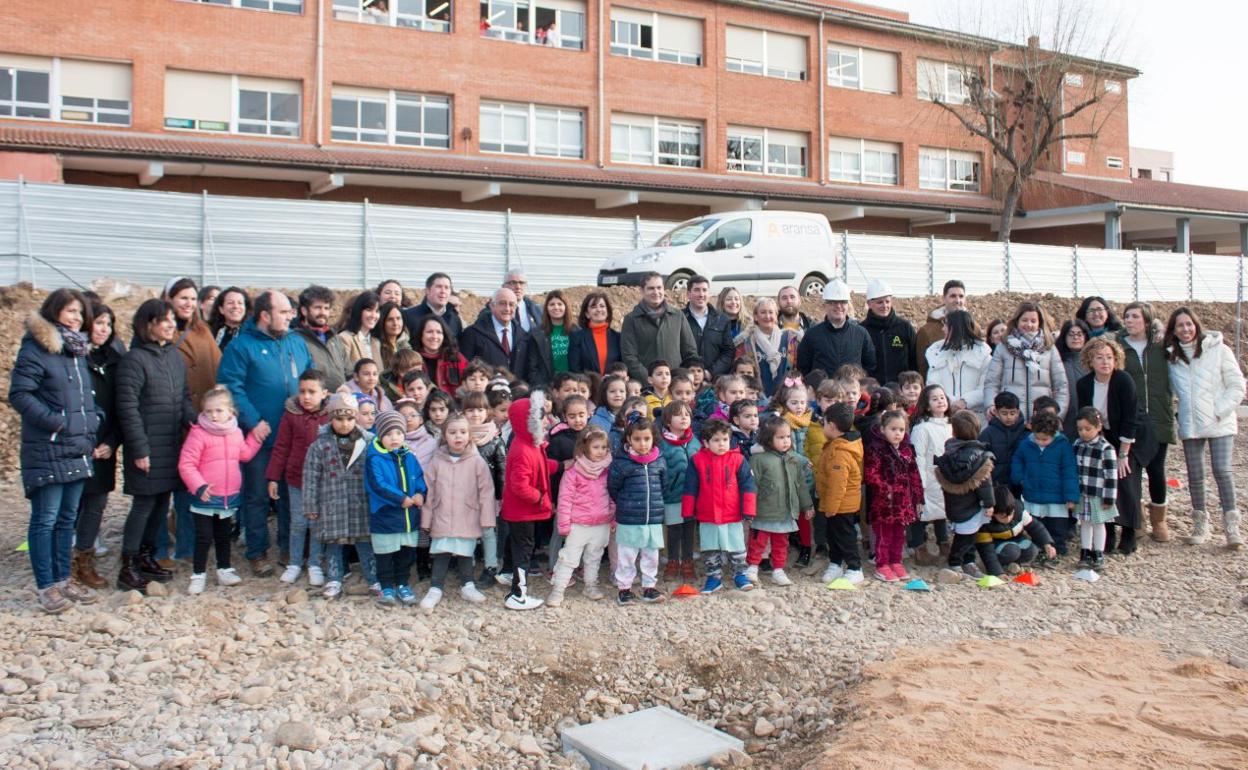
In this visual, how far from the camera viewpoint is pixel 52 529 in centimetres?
620

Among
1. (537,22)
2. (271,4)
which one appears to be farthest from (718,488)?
(537,22)

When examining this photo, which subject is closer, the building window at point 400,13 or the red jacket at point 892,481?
the red jacket at point 892,481

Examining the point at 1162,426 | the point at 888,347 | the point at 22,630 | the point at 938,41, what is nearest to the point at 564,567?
the point at 22,630

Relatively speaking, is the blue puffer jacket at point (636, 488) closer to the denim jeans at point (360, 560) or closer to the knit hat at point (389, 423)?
the knit hat at point (389, 423)

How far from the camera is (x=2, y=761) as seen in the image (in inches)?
176

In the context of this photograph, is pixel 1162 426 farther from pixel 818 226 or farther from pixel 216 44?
pixel 216 44

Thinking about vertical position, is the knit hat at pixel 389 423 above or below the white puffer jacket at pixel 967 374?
below

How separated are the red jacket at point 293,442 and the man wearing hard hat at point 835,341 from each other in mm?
4252

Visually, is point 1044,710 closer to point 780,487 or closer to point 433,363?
point 780,487

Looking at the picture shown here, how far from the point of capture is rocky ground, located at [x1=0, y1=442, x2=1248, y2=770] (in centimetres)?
483

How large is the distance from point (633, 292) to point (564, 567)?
10880 mm

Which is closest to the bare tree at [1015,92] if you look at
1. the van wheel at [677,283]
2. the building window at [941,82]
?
the building window at [941,82]

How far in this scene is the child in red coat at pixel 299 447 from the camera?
6797 mm

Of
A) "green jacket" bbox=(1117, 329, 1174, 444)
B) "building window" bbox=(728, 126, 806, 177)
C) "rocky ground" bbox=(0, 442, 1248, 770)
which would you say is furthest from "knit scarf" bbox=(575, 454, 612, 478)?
"building window" bbox=(728, 126, 806, 177)
